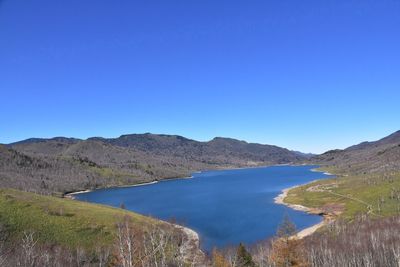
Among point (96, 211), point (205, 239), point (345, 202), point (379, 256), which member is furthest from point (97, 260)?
point (345, 202)

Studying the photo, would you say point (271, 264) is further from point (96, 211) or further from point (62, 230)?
point (96, 211)

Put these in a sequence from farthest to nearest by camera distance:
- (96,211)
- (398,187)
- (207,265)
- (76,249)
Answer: (398,187), (96,211), (76,249), (207,265)

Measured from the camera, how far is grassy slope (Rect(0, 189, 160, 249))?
125m

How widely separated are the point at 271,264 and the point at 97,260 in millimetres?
46144

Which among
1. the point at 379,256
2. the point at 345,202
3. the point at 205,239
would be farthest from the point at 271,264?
the point at 345,202

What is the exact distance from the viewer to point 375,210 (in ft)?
538

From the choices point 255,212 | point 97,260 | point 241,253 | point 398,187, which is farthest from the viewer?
point 398,187

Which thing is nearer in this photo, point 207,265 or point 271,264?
point 271,264

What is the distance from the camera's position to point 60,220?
140375 millimetres

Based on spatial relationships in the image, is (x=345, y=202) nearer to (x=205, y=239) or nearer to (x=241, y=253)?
(x=205, y=239)

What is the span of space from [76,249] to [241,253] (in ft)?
187

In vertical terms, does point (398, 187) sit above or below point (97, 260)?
above

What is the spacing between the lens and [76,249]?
115 meters

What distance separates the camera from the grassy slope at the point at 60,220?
12475 cm
